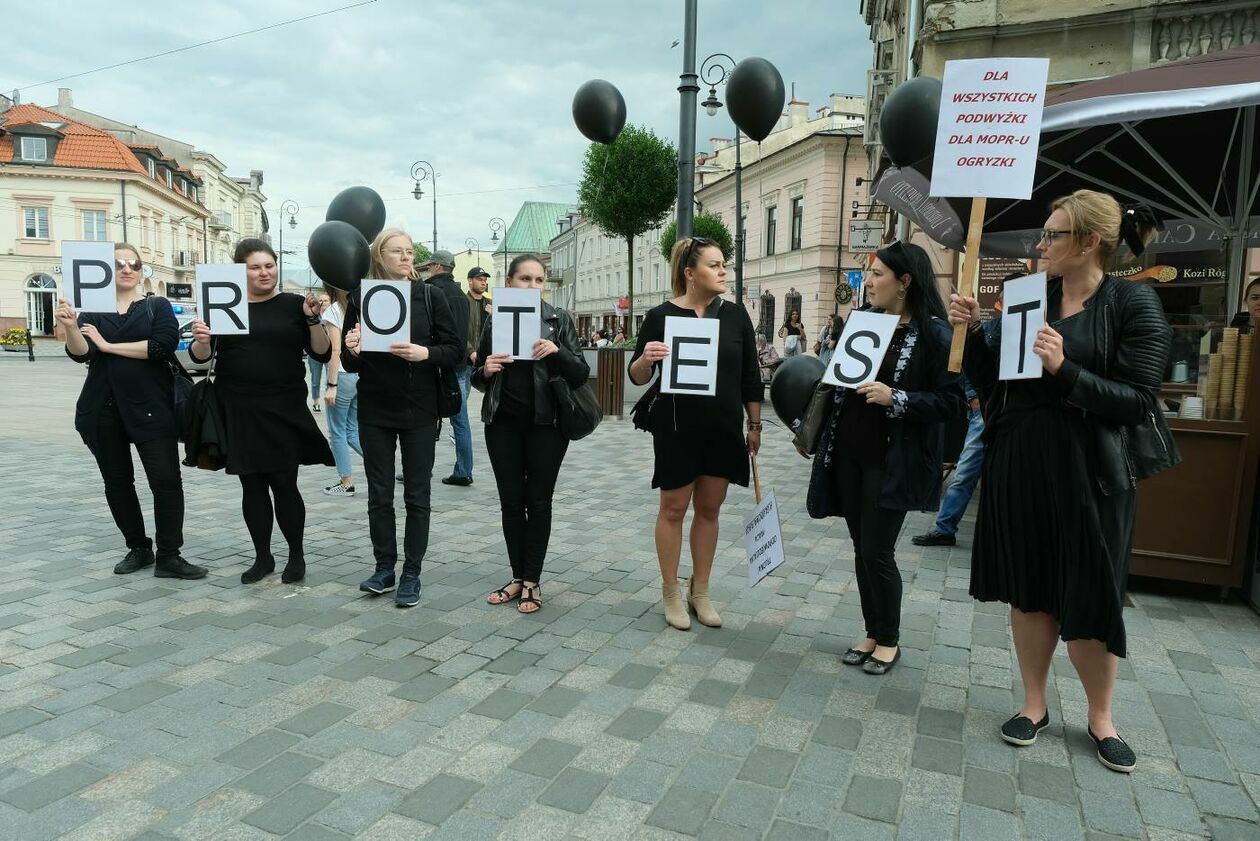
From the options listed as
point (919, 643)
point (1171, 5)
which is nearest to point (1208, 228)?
point (1171, 5)

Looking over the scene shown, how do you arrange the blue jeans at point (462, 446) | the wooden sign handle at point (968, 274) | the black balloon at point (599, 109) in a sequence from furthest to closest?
the blue jeans at point (462, 446) → the black balloon at point (599, 109) → the wooden sign handle at point (968, 274)

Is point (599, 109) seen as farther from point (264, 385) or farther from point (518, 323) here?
point (264, 385)

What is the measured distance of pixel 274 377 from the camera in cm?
483

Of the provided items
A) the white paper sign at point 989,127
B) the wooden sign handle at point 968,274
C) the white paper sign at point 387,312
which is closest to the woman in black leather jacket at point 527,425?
the white paper sign at point 387,312

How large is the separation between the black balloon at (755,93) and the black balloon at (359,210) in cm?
332

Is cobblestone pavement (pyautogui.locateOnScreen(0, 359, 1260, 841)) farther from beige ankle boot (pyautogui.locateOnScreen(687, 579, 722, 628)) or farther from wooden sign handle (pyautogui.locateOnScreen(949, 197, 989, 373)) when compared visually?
wooden sign handle (pyautogui.locateOnScreen(949, 197, 989, 373))

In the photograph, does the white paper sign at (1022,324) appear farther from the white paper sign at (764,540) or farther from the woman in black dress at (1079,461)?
the white paper sign at (764,540)

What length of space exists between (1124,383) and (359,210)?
469 centimetres

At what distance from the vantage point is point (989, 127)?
335cm

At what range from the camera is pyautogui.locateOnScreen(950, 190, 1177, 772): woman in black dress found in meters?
2.84

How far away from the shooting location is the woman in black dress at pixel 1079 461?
284 cm

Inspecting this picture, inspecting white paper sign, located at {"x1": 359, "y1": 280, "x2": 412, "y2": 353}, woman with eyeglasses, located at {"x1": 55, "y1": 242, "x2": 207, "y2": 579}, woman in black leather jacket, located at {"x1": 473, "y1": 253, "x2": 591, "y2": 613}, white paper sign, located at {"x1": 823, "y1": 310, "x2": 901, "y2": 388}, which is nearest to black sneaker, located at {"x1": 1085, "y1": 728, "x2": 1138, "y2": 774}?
white paper sign, located at {"x1": 823, "y1": 310, "x2": 901, "y2": 388}

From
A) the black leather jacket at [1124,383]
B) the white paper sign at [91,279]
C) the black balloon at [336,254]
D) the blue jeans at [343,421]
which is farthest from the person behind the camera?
the blue jeans at [343,421]

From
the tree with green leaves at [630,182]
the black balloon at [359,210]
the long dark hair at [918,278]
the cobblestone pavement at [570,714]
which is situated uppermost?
the tree with green leaves at [630,182]
